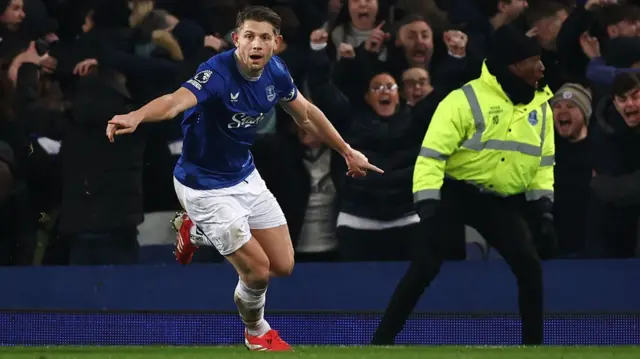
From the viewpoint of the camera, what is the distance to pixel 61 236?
34.8 ft

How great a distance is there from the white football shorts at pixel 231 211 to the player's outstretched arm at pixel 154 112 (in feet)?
2.50

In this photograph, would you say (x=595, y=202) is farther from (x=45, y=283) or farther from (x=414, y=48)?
(x=45, y=283)

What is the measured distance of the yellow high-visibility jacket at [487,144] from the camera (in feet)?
28.3

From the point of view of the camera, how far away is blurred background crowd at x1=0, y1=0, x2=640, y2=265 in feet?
33.2

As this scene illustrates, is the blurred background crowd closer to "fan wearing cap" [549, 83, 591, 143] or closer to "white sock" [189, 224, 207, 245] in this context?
"fan wearing cap" [549, 83, 591, 143]

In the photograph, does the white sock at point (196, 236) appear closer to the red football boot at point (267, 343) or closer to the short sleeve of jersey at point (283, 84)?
the red football boot at point (267, 343)

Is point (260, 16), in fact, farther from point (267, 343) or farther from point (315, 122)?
point (267, 343)

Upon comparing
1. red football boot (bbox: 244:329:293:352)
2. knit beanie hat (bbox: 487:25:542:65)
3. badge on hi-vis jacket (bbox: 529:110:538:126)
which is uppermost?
knit beanie hat (bbox: 487:25:542:65)

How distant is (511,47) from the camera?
879cm

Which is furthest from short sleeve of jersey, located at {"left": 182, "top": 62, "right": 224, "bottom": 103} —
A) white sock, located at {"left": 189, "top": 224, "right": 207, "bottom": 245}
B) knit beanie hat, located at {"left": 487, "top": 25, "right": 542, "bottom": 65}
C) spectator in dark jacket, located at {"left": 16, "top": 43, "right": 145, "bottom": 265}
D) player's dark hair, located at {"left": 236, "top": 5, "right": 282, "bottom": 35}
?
spectator in dark jacket, located at {"left": 16, "top": 43, "right": 145, "bottom": 265}

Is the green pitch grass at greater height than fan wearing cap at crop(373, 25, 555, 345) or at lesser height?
lesser

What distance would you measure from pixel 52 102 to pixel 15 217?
2.96ft

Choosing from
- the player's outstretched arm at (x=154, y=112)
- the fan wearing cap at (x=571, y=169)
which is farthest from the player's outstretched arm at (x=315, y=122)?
the fan wearing cap at (x=571, y=169)

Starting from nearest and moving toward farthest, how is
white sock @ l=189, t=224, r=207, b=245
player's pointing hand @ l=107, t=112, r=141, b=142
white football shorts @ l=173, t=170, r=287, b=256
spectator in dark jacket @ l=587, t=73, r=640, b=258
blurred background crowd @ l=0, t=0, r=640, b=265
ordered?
player's pointing hand @ l=107, t=112, r=141, b=142, white football shorts @ l=173, t=170, r=287, b=256, white sock @ l=189, t=224, r=207, b=245, spectator in dark jacket @ l=587, t=73, r=640, b=258, blurred background crowd @ l=0, t=0, r=640, b=265
